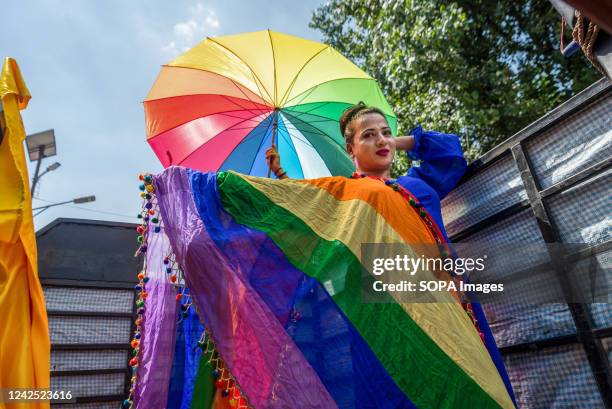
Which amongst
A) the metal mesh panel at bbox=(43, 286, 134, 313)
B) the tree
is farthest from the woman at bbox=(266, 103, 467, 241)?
the tree

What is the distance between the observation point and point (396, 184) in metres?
2.22

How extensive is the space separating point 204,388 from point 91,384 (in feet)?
5.91

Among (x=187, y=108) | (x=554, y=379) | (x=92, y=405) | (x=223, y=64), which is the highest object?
(x=223, y=64)

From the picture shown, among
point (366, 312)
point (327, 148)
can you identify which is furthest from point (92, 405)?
point (366, 312)

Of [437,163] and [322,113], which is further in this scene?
[322,113]

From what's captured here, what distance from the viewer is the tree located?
561 centimetres

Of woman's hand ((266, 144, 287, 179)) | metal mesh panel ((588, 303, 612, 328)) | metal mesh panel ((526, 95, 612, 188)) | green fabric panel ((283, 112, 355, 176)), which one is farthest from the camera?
green fabric panel ((283, 112, 355, 176))

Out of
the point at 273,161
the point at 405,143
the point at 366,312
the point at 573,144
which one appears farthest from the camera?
the point at 273,161

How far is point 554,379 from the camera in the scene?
2023mm

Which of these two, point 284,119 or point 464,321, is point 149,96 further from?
point 464,321

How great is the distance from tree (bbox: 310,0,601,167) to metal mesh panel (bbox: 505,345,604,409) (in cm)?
389

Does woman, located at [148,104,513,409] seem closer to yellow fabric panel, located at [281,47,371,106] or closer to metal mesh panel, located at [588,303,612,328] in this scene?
metal mesh panel, located at [588,303,612,328]

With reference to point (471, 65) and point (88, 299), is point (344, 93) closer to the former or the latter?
point (88, 299)

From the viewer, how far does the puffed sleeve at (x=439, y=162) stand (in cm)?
250
